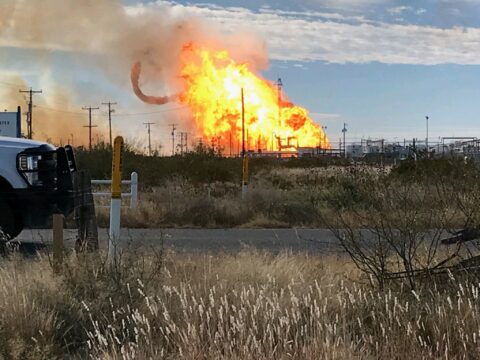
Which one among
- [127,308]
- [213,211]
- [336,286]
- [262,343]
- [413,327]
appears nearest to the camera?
[262,343]

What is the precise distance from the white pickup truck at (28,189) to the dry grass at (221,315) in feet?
12.7

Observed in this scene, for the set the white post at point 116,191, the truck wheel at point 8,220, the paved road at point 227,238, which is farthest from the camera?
the paved road at point 227,238

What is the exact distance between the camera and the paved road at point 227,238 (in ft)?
36.5

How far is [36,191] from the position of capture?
10.7 meters

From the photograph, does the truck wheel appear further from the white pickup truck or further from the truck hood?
the truck hood

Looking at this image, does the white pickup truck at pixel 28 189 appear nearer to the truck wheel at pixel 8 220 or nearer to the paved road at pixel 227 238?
the truck wheel at pixel 8 220

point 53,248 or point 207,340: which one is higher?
point 53,248

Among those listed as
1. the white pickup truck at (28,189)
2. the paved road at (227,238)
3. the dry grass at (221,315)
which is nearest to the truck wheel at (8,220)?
the white pickup truck at (28,189)

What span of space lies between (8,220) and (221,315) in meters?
6.91

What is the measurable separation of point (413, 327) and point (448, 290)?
97 centimetres

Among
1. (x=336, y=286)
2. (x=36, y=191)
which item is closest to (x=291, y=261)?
(x=336, y=286)

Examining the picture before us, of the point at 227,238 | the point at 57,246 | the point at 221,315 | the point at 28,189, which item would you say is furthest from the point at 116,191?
the point at 227,238

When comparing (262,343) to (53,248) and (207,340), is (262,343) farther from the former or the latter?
(53,248)

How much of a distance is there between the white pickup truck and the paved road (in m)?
0.49
